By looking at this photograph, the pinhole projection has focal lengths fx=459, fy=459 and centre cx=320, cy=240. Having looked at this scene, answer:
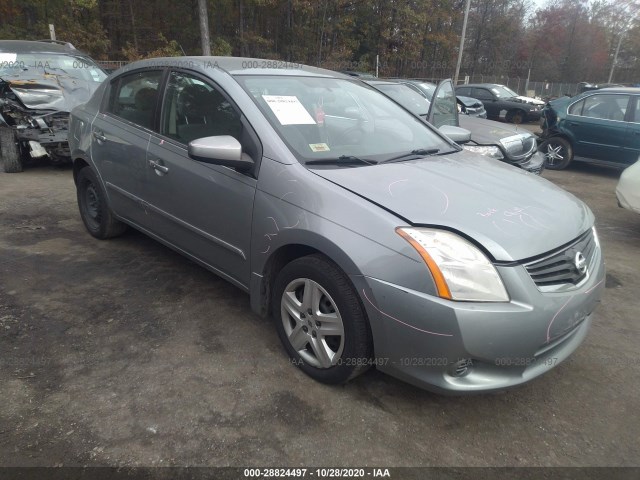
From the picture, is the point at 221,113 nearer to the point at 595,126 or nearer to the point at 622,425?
the point at 622,425

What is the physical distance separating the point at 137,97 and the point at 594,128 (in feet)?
25.5

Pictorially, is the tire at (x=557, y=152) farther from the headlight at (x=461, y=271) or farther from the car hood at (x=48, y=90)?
the car hood at (x=48, y=90)

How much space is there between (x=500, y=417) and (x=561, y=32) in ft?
198

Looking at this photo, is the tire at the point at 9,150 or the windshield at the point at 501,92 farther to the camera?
the windshield at the point at 501,92

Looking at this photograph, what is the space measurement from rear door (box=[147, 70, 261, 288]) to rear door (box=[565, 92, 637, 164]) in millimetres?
7520

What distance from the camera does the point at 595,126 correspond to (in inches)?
317

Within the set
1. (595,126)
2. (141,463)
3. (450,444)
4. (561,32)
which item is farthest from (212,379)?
(561,32)

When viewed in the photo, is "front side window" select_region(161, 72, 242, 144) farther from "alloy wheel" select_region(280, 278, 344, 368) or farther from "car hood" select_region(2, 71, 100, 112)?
"car hood" select_region(2, 71, 100, 112)

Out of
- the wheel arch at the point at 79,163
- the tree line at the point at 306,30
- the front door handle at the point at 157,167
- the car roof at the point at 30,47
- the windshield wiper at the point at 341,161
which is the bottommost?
the wheel arch at the point at 79,163

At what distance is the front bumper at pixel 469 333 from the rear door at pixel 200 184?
3.18ft

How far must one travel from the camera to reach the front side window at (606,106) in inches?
307

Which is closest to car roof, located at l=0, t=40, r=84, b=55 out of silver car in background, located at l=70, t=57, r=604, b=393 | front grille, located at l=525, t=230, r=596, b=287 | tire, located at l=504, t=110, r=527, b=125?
silver car in background, located at l=70, t=57, r=604, b=393

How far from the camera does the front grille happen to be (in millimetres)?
2084

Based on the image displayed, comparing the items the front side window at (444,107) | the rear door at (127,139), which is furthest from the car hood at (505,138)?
the rear door at (127,139)
